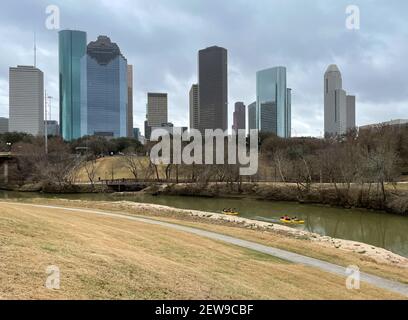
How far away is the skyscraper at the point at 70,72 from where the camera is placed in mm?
149500

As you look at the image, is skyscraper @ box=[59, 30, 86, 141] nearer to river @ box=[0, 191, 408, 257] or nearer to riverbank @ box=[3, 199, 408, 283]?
river @ box=[0, 191, 408, 257]

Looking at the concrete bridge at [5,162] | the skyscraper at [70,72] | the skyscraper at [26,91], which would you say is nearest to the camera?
the concrete bridge at [5,162]

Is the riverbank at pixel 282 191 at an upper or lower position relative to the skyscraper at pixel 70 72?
lower

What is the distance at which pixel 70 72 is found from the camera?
554ft

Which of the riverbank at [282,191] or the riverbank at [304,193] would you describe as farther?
the riverbank at [282,191]

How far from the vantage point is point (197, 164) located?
286ft

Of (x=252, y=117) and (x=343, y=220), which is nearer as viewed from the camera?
(x=343, y=220)

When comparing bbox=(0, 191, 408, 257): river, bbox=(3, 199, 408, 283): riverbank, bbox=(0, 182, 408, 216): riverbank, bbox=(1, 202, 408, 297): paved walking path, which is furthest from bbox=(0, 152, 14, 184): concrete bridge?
bbox=(1, 202, 408, 297): paved walking path

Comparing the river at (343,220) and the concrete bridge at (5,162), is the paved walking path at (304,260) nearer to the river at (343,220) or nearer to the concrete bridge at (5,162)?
the river at (343,220)

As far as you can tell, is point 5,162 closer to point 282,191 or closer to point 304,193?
point 282,191

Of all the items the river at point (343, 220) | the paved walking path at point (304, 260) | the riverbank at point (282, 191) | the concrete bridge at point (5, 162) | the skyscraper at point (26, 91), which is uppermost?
the skyscraper at point (26, 91)

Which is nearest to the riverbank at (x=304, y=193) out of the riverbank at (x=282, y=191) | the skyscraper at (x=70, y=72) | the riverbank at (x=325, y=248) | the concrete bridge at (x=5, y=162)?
the riverbank at (x=282, y=191)

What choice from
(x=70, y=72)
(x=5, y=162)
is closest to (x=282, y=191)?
(x=5, y=162)

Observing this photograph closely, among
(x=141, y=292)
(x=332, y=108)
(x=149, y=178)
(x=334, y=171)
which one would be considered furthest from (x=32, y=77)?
(x=141, y=292)
